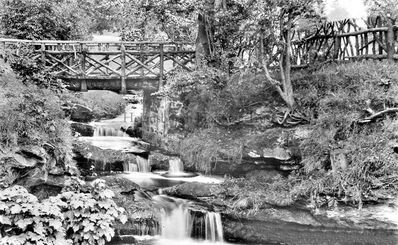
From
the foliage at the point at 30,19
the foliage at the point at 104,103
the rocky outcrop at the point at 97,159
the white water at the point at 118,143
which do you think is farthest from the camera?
the foliage at the point at 30,19

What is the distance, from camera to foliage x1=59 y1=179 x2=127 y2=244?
25.0ft

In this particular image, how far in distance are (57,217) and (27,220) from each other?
1.91 feet

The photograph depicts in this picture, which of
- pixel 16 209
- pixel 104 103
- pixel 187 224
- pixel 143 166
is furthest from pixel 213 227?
pixel 104 103

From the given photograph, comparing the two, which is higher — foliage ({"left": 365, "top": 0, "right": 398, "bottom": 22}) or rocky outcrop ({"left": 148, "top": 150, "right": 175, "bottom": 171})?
foliage ({"left": 365, "top": 0, "right": 398, "bottom": 22})

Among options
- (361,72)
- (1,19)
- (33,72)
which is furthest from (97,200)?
(1,19)

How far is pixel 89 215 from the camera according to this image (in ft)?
25.4

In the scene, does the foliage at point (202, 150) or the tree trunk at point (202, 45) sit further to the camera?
the tree trunk at point (202, 45)

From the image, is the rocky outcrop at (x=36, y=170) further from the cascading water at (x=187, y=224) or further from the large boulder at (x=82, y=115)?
the large boulder at (x=82, y=115)

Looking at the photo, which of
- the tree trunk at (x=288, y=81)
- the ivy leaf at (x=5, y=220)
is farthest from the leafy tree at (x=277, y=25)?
the ivy leaf at (x=5, y=220)

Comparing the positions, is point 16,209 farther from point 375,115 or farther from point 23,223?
point 375,115

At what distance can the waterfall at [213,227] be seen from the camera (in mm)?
9477

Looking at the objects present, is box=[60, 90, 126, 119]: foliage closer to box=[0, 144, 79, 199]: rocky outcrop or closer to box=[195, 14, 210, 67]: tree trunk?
box=[195, 14, 210, 67]: tree trunk

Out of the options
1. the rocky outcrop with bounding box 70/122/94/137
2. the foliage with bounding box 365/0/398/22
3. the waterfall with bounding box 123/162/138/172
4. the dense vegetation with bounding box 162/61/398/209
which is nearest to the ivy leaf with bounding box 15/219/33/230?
the dense vegetation with bounding box 162/61/398/209

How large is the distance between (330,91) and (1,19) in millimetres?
16289
